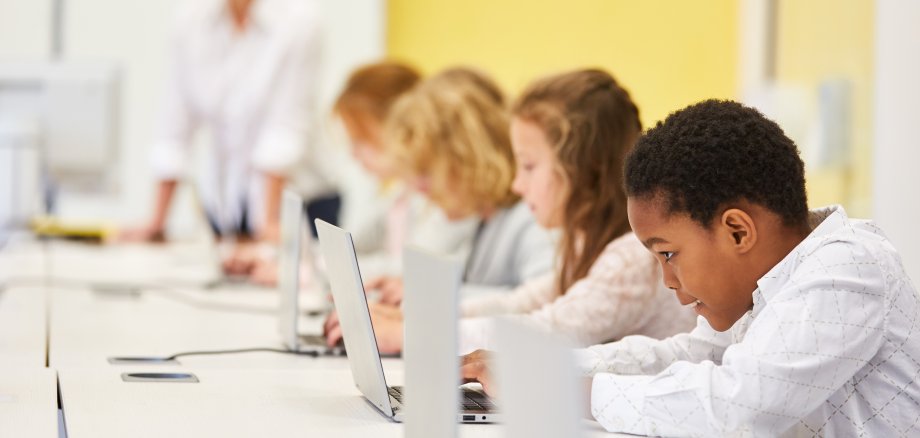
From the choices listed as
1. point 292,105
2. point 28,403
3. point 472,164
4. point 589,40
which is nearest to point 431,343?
point 28,403

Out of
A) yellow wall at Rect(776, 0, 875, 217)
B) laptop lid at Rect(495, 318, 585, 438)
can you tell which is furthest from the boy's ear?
yellow wall at Rect(776, 0, 875, 217)

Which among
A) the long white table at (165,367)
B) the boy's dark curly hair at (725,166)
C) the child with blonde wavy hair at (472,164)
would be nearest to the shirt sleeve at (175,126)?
the long white table at (165,367)

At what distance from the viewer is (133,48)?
516 cm

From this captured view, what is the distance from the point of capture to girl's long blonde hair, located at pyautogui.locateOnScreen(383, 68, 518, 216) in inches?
103

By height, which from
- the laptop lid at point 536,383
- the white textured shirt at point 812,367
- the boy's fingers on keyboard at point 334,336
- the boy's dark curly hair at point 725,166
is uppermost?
the boy's dark curly hair at point 725,166

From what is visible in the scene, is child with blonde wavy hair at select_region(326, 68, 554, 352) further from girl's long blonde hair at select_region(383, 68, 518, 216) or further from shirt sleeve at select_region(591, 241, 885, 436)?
shirt sleeve at select_region(591, 241, 885, 436)

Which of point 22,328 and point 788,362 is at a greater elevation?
point 788,362

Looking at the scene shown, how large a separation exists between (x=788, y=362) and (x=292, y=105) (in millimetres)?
2794

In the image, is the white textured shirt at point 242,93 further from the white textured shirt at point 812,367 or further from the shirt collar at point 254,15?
the white textured shirt at point 812,367

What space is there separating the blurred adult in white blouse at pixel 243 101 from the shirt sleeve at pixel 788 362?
257 centimetres

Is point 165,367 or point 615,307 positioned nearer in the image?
point 165,367

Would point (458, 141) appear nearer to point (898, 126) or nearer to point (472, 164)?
point (472, 164)

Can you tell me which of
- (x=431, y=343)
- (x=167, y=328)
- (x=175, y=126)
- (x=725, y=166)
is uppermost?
(x=725, y=166)

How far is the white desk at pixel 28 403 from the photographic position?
3.77ft
